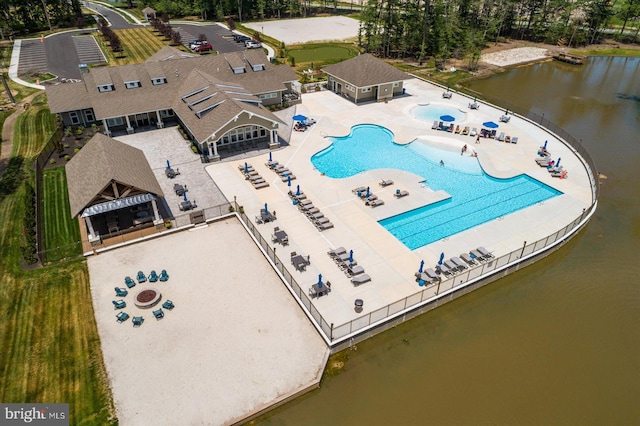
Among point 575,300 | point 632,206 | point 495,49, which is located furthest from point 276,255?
point 495,49

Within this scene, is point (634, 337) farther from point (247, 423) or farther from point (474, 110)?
point (474, 110)

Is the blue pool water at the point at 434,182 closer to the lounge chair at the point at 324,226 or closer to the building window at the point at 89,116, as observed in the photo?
the lounge chair at the point at 324,226

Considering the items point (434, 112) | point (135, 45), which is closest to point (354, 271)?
point (434, 112)

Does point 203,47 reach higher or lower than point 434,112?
higher

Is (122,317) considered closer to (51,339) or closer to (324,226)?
(51,339)

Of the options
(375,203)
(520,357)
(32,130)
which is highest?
(32,130)

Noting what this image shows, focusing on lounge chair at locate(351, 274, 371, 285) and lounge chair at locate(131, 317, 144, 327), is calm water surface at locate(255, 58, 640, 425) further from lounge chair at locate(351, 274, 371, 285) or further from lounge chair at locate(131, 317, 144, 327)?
lounge chair at locate(131, 317, 144, 327)
